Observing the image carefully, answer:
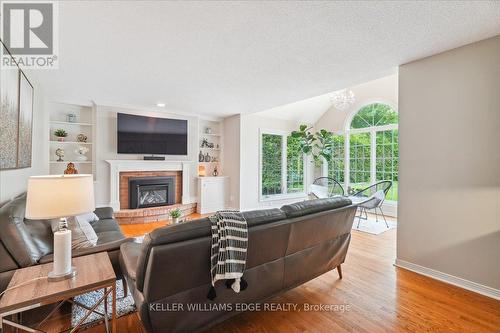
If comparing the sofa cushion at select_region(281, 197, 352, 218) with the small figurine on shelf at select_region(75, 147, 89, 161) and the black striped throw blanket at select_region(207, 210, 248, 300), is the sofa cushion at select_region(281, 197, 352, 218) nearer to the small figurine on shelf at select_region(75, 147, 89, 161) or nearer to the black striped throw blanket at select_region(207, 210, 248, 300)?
the black striped throw blanket at select_region(207, 210, 248, 300)

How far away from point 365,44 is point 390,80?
3785 millimetres

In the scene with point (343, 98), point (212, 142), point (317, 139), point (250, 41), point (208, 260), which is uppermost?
point (343, 98)

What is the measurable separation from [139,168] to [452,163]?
5109 mm

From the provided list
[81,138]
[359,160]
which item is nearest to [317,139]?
[359,160]

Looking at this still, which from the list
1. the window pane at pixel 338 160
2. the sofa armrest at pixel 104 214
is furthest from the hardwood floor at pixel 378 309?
the window pane at pixel 338 160

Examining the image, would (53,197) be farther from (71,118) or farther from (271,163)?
(271,163)

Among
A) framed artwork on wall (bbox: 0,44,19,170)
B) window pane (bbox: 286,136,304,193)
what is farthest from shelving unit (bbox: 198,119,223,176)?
framed artwork on wall (bbox: 0,44,19,170)

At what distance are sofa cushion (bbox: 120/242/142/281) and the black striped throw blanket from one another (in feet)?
1.77

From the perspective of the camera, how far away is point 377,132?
5785 mm

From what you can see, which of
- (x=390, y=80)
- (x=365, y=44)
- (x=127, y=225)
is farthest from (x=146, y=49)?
(x=390, y=80)

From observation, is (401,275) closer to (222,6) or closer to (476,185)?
(476,185)

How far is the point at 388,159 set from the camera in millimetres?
5566

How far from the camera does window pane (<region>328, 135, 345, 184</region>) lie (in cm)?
657

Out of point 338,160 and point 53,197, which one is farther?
point 338,160
